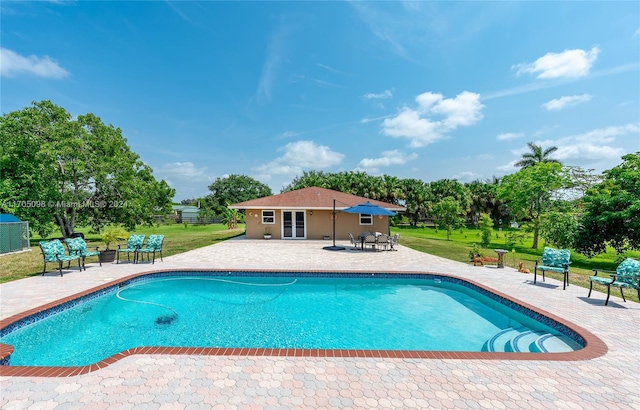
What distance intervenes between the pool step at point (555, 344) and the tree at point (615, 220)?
1153 cm

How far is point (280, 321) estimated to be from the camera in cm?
696

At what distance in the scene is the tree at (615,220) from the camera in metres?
12.9

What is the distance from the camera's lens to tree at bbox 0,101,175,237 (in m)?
18.7

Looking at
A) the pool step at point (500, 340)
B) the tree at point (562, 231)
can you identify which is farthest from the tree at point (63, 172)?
the tree at point (562, 231)

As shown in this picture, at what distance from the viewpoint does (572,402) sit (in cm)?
331

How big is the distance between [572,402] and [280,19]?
1758 centimetres

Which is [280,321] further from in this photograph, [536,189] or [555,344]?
[536,189]

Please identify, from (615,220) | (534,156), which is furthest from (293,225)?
(534,156)

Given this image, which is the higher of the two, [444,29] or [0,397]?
[444,29]

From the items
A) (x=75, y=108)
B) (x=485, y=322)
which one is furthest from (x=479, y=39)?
(x=75, y=108)

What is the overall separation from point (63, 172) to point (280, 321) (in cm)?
2111

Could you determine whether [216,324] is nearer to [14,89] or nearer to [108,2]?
[108,2]

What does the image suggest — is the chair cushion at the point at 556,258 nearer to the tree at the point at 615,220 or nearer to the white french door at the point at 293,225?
the tree at the point at 615,220

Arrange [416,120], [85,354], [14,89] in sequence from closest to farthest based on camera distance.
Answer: [85,354] → [14,89] → [416,120]
